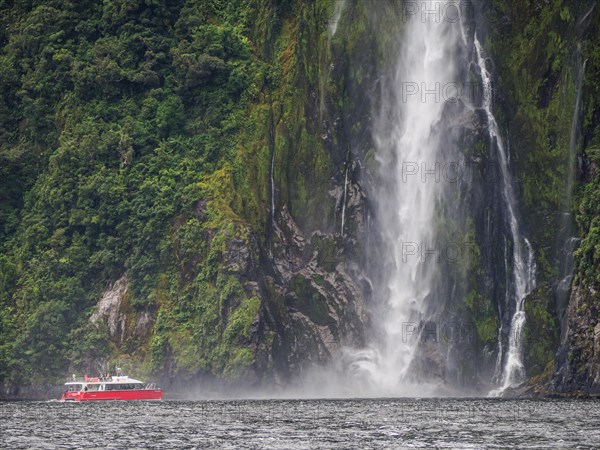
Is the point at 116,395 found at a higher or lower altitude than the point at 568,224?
lower

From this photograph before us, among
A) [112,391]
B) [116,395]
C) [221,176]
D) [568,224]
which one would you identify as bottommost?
[116,395]

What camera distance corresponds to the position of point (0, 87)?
459ft

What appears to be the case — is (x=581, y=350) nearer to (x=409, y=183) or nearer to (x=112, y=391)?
(x=409, y=183)

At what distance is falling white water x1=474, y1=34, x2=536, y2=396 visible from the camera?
114688mm

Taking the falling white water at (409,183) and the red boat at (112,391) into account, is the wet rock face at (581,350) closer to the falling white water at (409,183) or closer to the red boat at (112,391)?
the falling white water at (409,183)

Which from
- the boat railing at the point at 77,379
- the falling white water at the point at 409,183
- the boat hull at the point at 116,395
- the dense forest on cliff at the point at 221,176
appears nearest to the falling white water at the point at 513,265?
the dense forest on cliff at the point at 221,176

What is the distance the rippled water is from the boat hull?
7379 mm

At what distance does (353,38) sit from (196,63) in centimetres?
1373

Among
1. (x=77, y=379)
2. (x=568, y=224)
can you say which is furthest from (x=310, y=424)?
(x=77, y=379)

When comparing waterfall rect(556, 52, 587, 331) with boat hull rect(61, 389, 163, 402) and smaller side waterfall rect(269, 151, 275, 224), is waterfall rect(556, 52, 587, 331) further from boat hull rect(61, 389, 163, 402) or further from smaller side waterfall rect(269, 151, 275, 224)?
boat hull rect(61, 389, 163, 402)

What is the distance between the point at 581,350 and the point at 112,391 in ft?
116

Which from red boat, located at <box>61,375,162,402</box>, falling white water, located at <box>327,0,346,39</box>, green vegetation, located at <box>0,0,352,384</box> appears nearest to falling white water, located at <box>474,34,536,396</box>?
falling white water, located at <box>327,0,346,39</box>

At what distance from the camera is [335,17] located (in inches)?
5049

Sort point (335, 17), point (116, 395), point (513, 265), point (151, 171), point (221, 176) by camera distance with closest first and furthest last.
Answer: point (116, 395)
point (513, 265)
point (221, 176)
point (335, 17)
point (151, 171)
